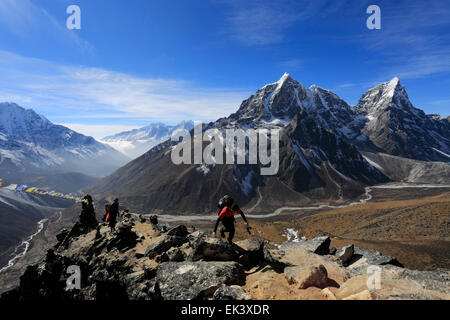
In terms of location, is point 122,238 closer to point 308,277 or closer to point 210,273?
point 210,273

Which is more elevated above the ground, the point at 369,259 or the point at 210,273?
the point at 210,273

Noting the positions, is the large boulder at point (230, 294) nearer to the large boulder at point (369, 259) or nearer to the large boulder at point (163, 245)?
the large boulder at point (163, 245)

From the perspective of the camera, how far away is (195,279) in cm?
1012

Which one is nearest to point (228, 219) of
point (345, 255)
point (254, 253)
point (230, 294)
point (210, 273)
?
point (254, 253)

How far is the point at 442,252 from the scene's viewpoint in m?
38.7

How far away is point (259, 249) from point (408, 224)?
72233 millimetres

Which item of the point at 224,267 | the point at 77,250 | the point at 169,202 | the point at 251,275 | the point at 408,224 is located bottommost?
the point at 169,202

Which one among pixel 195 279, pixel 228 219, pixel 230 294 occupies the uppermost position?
pixel 228 219

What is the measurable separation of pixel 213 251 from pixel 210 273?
2.20 metres

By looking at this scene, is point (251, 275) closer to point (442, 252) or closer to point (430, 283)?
point (430, 283)

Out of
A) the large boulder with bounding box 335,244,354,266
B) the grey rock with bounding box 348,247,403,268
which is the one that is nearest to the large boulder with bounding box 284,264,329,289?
the grey rock with bounding box 348,247,403,268
